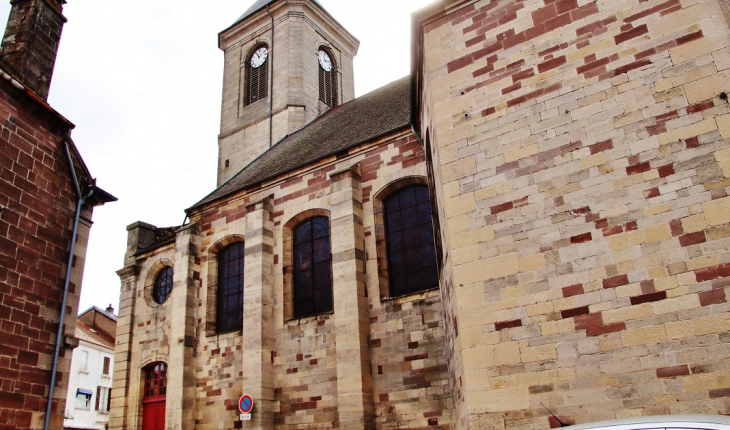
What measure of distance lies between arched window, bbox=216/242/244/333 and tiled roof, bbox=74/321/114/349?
18219mm

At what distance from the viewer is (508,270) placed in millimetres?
6449

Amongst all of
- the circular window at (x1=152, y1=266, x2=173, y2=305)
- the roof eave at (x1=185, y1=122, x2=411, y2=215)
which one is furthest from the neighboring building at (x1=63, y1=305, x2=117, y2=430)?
the roof eave at (x1=185, y1=122, x2=411, y2=215)

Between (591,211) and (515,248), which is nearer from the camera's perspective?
(591,211)

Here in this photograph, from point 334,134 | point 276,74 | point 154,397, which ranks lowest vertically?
point 154,397

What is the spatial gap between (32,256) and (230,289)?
6372 mm

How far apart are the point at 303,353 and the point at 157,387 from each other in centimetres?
521

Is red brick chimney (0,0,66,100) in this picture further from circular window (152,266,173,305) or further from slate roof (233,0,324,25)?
slate roof (233,0,324,25)

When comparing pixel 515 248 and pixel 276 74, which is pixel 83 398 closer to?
pixel 276 74

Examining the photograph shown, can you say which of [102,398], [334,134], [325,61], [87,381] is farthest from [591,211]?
[102,398]

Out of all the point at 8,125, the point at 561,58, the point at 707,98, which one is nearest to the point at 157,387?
the point at 8,125

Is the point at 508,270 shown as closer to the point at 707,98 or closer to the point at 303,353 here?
the point at 707,98

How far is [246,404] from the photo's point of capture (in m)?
12.1

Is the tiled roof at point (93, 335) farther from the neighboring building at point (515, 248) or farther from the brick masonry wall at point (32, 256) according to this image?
the brick masonry wall at point (32, 256)

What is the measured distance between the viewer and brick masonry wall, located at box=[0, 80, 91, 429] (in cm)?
804
